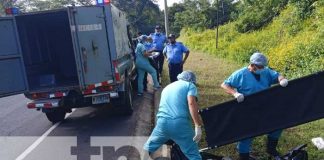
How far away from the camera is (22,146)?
7840mm

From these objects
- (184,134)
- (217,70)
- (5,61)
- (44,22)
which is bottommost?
(217,70)

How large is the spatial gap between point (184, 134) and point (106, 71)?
365 cm

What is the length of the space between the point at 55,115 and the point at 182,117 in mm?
5249

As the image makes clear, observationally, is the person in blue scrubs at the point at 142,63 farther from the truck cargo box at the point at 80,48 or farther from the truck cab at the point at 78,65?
the truck cargo box at the point at 80,48

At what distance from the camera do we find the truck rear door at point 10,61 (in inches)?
313

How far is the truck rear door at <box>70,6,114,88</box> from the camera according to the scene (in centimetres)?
815

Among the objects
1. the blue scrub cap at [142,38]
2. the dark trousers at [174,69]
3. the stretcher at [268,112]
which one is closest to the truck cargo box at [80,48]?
the dark trousers at [174,69]

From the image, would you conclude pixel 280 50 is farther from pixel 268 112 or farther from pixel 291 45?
pixel 268 112

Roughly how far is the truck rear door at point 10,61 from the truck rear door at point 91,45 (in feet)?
3.71

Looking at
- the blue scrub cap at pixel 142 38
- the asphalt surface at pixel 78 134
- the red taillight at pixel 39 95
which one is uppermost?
the blue scrub cap at pixel 142 38

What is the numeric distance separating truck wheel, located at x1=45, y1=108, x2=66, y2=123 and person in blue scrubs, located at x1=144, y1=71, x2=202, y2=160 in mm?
4867

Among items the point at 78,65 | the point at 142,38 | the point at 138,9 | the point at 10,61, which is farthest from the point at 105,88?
the point at 138,9

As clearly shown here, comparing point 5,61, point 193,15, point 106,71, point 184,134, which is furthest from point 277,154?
point 193,15

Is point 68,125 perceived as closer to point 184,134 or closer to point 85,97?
point 85,97
